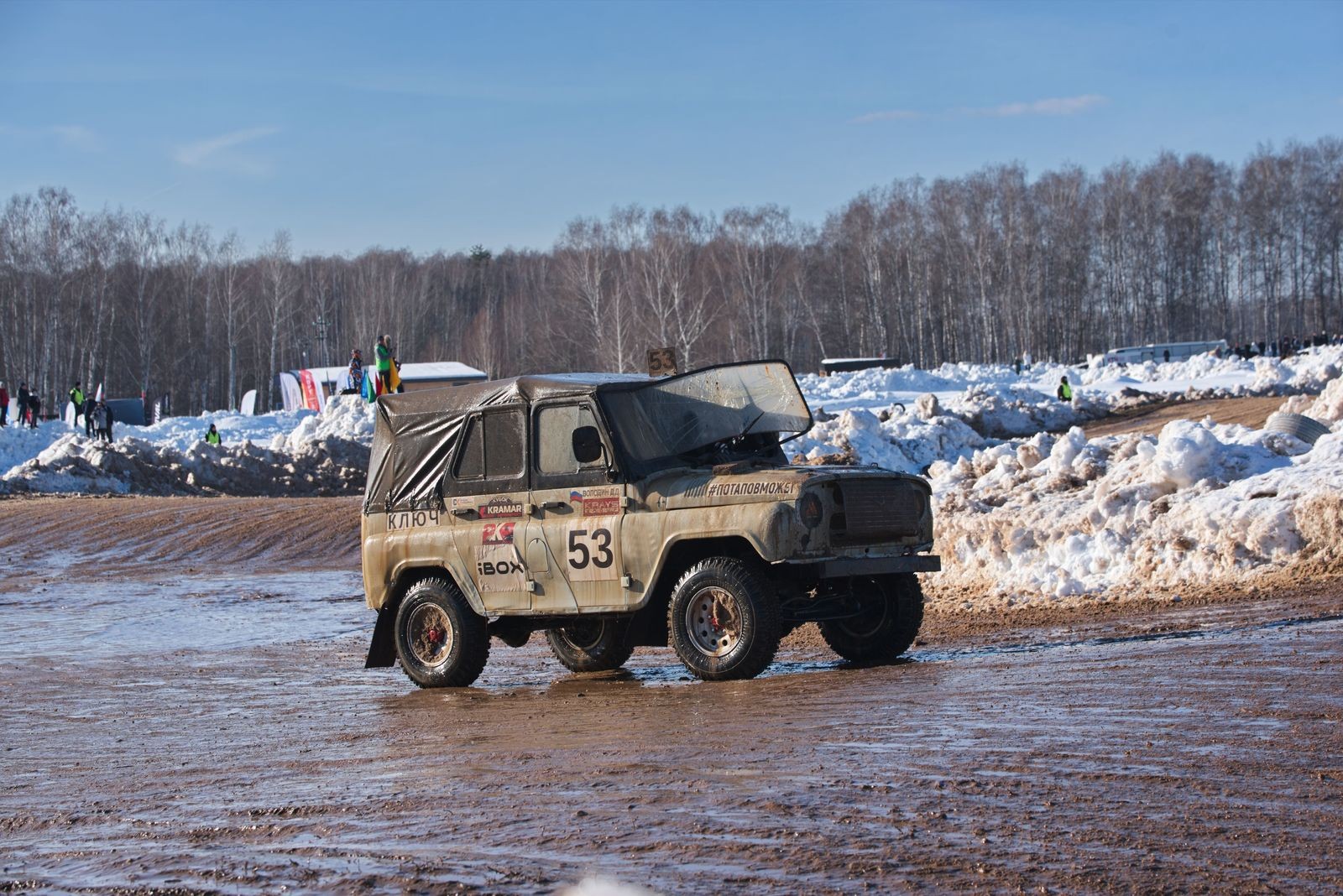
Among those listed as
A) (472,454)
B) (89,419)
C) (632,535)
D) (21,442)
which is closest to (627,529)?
(632,535)

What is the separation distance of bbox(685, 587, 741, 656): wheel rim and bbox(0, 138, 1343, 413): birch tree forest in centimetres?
6784

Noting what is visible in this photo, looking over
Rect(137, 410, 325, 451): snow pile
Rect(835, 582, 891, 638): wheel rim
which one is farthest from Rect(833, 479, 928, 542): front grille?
Rect(137, 410, 325, 451): snow pile

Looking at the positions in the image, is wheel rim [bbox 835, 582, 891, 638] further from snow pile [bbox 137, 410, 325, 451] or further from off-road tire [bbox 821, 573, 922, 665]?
snow pile [bbox 137, 410, 325, 451]

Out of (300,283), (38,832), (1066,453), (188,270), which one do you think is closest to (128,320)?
(188,270)

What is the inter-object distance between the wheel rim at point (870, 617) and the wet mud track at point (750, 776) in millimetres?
433

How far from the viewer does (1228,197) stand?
88.1 meters

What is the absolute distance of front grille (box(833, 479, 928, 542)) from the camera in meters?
8.91

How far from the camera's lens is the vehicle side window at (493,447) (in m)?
9.93

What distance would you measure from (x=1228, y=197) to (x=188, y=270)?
6698cm

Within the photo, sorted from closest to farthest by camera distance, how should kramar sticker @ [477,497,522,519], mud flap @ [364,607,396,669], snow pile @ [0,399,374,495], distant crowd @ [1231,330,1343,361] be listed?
1. kramar sticker @ [477,497,522,519]
2. mud flap @ [364,607,396,669]
3. snow pile @ [0,399,374,495]
4. distant crowd @ [1231,330,1343,361]

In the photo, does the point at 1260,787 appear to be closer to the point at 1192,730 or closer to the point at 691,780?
the point at 1192,730

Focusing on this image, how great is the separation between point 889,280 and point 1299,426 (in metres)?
73.2

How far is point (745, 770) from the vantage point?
19.4ft

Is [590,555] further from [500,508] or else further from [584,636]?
[584,636]
